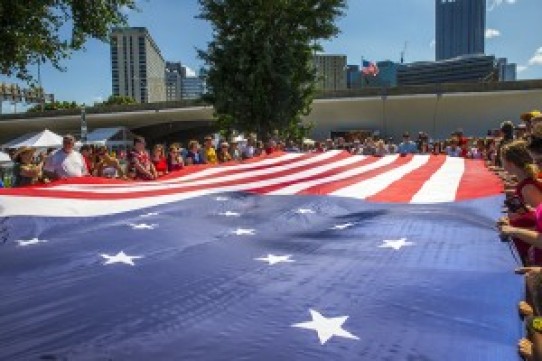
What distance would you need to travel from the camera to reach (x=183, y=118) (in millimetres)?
40344

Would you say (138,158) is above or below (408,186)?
above

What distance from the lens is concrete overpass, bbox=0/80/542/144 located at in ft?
89.4

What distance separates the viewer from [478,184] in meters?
6.67

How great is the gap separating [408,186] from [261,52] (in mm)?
10784

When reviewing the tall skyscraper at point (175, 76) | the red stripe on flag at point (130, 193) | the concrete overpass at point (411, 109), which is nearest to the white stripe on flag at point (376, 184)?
the red stripe on flag at point (130, 193)

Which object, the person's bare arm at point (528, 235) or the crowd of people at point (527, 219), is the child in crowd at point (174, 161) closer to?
the crowd of people at point (527, 219)

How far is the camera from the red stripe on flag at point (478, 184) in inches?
236

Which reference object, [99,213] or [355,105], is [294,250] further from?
[355,105]

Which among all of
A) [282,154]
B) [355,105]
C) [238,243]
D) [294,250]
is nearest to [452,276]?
[294,250]

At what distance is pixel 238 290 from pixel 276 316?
454 millimetres

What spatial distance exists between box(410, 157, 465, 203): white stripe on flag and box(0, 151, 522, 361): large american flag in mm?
75

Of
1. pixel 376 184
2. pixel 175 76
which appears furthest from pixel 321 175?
pixel 175 76

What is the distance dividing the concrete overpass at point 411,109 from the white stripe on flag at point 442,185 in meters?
20.6

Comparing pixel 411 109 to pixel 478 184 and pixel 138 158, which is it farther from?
pixel 138 158
